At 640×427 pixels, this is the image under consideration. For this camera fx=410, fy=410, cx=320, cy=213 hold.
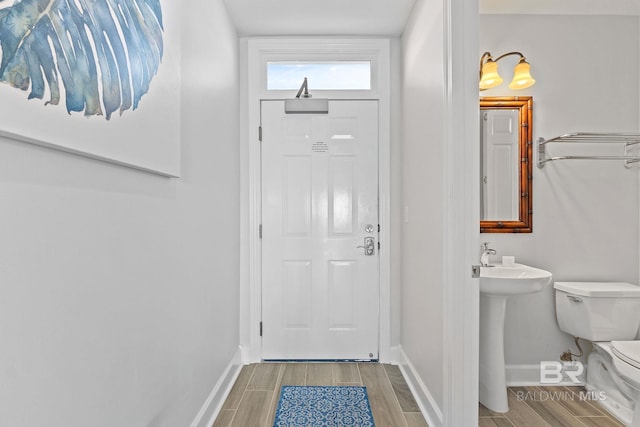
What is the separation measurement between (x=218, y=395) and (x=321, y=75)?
2.37 metres

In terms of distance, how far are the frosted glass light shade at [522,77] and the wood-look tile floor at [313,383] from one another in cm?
211

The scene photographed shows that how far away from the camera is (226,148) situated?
8.69 ft

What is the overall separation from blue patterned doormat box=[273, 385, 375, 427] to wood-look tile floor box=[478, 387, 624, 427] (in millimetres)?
674

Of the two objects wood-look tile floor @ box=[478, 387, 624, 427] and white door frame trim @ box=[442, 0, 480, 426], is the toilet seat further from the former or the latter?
white door frame trim @ box=[442, 0, 480, 426]

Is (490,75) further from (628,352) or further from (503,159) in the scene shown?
(628,352)

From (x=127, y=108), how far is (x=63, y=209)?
0.38 meters

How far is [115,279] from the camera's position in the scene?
3.91 ft

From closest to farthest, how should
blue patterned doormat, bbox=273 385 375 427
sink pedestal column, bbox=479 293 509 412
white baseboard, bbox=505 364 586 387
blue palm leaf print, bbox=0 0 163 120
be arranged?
blue palm leaf print, bbox=0 0 163 120
blue patterned doormat, bbox=273 385 375 427
sink pedestal column, bbox=479 293 509 412
white baseboard, bbox=505 364 586 387

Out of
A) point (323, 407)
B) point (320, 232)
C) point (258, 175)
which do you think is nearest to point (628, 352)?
point (323, 407)

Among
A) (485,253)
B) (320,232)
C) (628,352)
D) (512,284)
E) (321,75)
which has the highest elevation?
(321,75)

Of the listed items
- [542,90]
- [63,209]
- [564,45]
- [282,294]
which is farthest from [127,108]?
[564,45]

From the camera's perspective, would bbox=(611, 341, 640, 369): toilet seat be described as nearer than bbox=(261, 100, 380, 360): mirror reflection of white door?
Yes

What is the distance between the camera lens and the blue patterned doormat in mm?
2242

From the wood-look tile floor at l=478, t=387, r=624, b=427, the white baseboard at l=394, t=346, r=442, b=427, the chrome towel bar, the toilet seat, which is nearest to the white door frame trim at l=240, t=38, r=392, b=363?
the white baseboard at l=394, t=346, r=442, b=427
